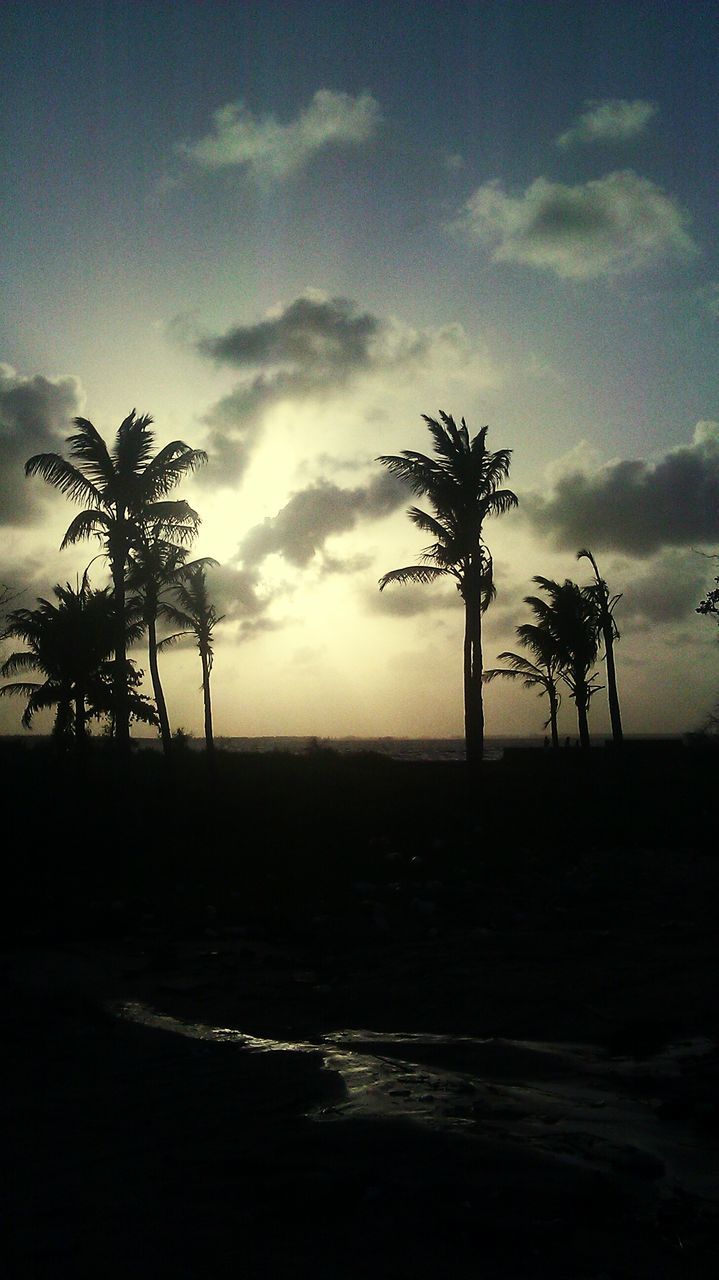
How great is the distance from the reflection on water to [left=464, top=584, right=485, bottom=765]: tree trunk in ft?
47.6

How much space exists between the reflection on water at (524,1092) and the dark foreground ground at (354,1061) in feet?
0.09

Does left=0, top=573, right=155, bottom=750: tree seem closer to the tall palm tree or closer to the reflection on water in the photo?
the tall palm tree

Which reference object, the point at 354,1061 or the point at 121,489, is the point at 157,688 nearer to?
the point at 121,489

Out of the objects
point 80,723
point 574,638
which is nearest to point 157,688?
point 80,723

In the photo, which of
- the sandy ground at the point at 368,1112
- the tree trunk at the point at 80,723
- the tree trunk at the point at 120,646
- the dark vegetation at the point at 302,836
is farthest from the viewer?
the tree trunk at the point at 80,723

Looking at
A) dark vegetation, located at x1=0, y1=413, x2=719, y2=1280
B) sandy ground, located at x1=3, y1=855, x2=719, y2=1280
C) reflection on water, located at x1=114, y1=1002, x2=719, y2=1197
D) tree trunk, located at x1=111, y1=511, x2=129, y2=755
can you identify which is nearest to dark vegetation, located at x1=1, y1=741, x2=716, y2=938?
dark vegetation, located at x1=0, y1=413, x2=719, y2=1280

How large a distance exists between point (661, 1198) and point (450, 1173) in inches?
39.8

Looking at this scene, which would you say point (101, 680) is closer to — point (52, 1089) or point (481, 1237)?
point (52, 1089)

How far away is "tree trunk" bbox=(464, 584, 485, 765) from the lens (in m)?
22.0

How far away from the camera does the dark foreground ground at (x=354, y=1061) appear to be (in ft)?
12.5

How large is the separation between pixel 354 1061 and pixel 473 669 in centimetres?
1604

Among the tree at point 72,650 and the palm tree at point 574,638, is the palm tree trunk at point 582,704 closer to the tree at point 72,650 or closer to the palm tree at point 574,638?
the palm tree at point 574,638

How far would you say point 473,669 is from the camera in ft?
73.0

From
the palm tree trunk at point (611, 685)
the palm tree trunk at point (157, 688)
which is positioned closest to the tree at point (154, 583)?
the palm tree trunk at point (157, 688)
